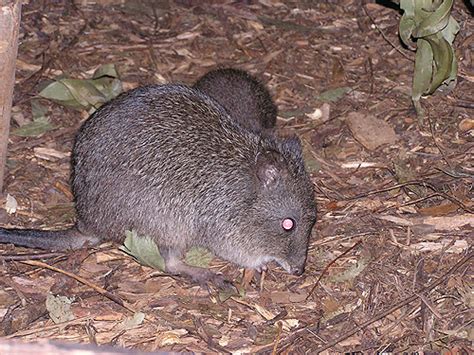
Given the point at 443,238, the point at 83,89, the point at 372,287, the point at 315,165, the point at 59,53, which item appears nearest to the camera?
the point at 372,287

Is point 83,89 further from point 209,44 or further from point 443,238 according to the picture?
point 443,238

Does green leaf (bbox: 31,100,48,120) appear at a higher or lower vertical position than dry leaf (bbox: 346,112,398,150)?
higher

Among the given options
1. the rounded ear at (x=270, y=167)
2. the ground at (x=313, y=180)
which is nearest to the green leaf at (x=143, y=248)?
the ground at (x=313, y=180)

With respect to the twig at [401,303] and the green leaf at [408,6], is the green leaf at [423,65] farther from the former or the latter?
the twig at [401,303]

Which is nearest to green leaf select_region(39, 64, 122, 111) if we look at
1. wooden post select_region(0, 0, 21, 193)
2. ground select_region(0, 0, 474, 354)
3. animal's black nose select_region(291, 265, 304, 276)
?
ground select_region(0, 0, 474, 354)

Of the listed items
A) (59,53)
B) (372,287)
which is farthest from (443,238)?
(59,53)

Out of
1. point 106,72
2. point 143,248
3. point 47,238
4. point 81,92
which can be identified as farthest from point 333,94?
point 47,238

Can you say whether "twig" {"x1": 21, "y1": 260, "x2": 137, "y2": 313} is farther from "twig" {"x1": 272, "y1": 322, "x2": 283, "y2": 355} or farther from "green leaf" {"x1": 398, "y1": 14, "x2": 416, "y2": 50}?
"green leaf" {"x1": 398, "y1": 14, "x2": 416, "y2": 50}
